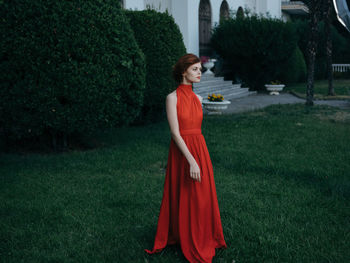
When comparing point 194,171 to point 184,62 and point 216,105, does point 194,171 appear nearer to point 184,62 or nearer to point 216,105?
point 184,62

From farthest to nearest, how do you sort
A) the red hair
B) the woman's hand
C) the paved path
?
the paved path → the red hair → the woman's hand

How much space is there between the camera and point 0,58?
556 centimetres

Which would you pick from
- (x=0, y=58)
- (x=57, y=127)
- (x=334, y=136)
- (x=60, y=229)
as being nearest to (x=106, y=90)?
(x=57, y=127)

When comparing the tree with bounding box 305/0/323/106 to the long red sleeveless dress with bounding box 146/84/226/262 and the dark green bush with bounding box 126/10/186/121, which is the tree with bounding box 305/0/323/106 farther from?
the long red sleeveless dress with bounding box 146/84/226/262

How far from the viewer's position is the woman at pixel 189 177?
3000 millimetres

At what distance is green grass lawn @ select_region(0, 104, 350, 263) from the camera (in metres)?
3.35

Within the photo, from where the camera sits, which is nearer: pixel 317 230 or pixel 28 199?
pixel 317 230

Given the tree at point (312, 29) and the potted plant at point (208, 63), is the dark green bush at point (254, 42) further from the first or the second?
the tree at point (312, 29)

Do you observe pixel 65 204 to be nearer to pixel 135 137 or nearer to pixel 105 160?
pixel 105 160

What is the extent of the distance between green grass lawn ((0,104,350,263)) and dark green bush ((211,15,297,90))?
8.11m

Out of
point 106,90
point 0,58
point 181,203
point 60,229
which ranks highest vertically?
point 0,58

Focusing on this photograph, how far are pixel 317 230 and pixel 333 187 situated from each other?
49.9 inches

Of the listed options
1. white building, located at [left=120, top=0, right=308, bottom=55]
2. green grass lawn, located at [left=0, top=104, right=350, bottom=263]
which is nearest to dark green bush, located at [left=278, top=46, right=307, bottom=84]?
white building, located at [left=120, top=0, right=308, bottom=55]

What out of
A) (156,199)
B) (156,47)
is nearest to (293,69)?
(156,47)
